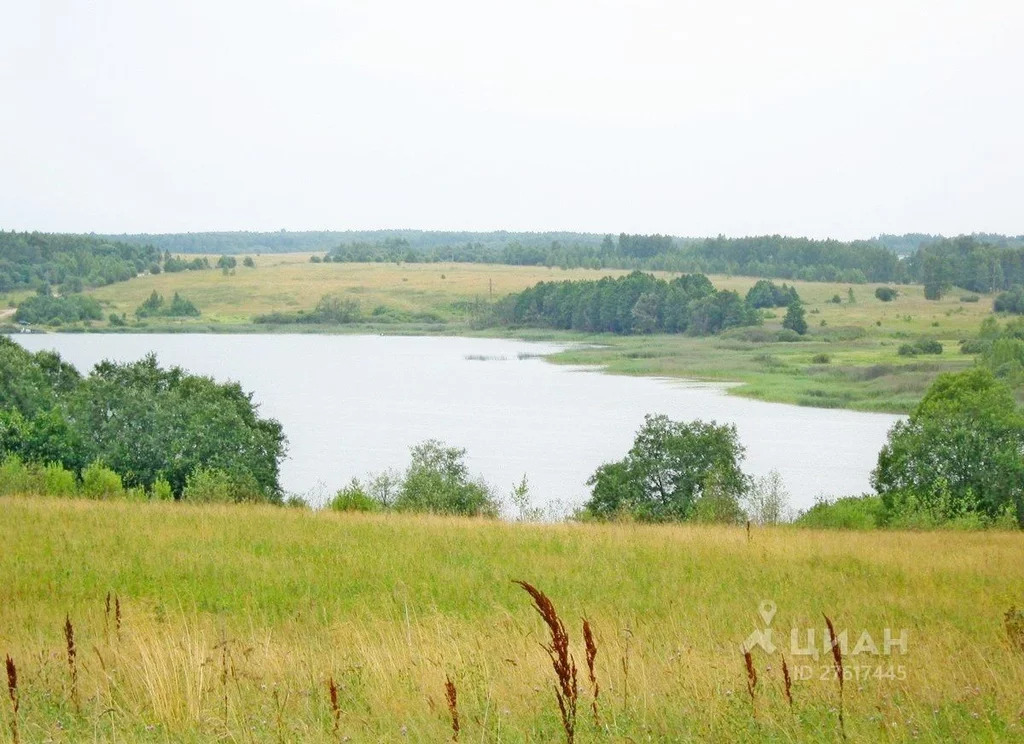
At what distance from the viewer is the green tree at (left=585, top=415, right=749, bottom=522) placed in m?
27.4

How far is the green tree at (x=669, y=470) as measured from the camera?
27375 millimetres

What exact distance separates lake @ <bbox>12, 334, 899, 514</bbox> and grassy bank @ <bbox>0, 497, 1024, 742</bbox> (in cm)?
1447

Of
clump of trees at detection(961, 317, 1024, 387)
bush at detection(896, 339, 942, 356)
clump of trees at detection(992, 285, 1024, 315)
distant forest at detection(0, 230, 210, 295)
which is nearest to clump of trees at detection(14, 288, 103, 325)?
distant forest at detection(0, 230, 210, 295)

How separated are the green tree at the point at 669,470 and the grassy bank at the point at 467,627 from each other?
1243cm

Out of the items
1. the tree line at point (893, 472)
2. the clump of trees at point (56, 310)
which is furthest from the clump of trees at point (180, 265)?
the tree line at point (893, 472)

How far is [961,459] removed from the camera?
1038 inches

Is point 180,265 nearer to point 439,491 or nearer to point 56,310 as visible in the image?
point 56,310

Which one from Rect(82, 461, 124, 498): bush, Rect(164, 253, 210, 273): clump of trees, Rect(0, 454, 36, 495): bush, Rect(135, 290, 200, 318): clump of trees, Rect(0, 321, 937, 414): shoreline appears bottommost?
Rect(0, 321, 937, 414): shoreline

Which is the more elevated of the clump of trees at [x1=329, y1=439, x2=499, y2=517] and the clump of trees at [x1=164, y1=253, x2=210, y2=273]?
the clump of trees at [x1=164, y1=253, x2=210, y2=273]

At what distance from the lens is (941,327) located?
82250 mm

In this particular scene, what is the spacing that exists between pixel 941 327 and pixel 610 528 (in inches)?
2898

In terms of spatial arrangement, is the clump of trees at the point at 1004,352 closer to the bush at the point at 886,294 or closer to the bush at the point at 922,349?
the bush at the point at 922,349

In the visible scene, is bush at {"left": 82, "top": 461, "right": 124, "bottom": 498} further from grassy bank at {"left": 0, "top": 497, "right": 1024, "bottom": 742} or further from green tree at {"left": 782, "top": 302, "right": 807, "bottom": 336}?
green tree at {"left": 782, "top": 302, "right": 807, "bottom": 336}

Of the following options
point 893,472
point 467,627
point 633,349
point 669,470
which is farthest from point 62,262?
point 467,627
